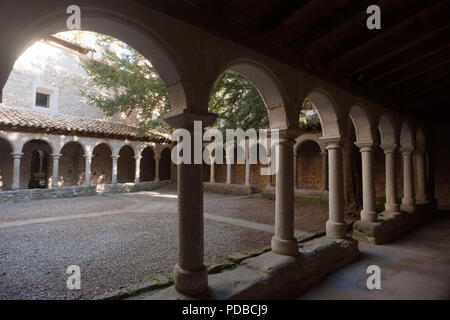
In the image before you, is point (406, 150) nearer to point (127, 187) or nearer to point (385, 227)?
point (385, 227)

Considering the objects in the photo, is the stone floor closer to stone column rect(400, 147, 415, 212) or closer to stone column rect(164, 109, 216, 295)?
stone column rect(164, 109, 216, 295)

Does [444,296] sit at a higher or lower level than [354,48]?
lower

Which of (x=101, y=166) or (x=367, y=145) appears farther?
(x=101, y=166)

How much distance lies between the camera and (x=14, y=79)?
12.7 meters

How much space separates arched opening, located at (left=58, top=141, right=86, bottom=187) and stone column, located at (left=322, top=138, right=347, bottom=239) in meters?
15.6

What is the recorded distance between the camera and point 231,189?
48.2ft

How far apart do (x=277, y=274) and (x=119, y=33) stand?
3149mm

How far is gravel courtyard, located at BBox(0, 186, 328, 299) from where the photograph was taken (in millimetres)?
3365

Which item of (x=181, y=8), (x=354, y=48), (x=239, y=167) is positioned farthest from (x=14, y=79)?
(x=354, y=48)

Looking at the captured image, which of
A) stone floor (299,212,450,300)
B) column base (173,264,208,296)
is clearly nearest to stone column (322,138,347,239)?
stone floor (299,212,450,300)

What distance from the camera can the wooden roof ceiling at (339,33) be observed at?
276 cm

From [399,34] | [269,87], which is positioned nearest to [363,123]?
[399,34]
